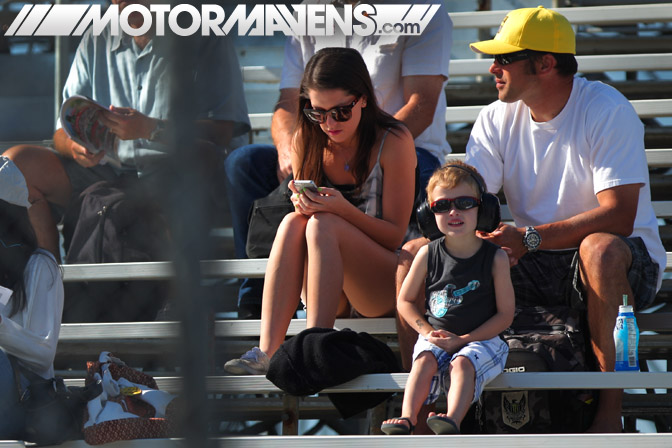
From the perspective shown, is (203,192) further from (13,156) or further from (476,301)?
(13,156)

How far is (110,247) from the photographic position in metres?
2.39

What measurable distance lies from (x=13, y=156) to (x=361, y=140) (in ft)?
3.28

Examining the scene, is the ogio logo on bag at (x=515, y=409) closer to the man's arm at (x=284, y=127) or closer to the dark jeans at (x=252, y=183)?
the dark jeans at (x=252, y=183)

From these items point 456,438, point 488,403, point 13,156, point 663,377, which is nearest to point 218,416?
point 456,438

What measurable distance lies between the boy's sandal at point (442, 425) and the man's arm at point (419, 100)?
41.7 inches

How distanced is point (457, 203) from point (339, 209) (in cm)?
31

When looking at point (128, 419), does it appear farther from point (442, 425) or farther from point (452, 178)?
point (452, 178)

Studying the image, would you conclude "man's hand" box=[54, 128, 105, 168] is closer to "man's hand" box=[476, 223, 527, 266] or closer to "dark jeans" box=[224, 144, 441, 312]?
"dark jeans" box=[224, 144, 441, 312]

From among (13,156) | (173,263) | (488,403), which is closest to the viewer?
(173,263)

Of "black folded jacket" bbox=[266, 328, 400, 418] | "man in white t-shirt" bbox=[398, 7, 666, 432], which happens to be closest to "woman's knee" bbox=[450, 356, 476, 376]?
"black folded jacket" bbox=[266, 328, 400, 418]

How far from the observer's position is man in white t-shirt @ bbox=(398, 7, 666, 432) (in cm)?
211

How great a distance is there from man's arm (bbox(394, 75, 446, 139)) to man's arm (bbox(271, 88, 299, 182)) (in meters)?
0.32

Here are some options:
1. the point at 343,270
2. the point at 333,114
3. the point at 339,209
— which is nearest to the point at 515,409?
the point at 343,270

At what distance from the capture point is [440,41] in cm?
272
